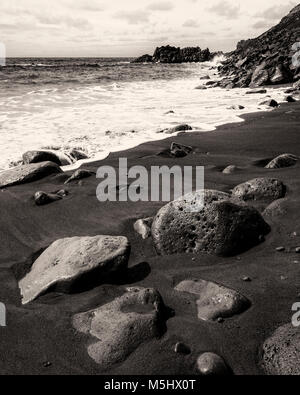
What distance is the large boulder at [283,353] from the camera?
1.95 metres

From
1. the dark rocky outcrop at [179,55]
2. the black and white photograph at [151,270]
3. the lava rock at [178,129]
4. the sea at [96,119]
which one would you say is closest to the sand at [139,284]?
the black and white photograph at [151,270]

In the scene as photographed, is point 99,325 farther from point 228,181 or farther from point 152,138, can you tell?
point 152,138

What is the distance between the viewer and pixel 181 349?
2148mm

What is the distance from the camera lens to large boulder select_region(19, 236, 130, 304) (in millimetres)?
2715

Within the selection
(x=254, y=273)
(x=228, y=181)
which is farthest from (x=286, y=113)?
(x=254, y=273)

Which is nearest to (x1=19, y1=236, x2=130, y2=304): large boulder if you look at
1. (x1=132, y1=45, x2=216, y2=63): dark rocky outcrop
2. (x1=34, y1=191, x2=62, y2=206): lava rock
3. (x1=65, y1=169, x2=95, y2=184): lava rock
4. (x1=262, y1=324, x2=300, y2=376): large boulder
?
(x1=262, y1=324, x2=300, y2=376): large boulder

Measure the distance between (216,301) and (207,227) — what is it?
28.1 inches

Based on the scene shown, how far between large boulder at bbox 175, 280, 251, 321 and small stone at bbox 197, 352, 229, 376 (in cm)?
31

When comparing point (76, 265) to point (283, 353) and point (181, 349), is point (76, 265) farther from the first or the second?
point (283, 353)

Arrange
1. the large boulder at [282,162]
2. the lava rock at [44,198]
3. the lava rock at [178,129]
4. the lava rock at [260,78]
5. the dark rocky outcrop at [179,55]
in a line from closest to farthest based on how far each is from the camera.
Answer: the lava rock at [44,198] < the large boulder at [282,162] < the lava rock at [178,129] < the lava rock at [260,78] < the dark rocky outcrop at [179,55]

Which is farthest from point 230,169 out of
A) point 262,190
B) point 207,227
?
point 207,227

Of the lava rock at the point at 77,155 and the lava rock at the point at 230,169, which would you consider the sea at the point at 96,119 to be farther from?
the lava rock at the point at 230,169

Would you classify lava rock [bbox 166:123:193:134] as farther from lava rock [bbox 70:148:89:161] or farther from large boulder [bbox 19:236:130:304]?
large boulder [bbox 19:236:130:304]

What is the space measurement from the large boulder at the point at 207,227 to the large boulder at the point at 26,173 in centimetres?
244
